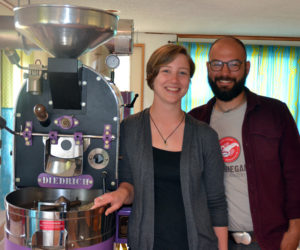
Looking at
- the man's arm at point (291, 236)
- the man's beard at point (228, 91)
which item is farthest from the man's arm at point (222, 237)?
the man's beard at point (228, 91)

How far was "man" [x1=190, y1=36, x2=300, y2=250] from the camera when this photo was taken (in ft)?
5.52

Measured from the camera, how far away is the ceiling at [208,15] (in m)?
4.29

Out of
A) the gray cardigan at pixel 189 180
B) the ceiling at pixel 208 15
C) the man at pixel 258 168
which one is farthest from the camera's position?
the ceiling at pixel 208 15

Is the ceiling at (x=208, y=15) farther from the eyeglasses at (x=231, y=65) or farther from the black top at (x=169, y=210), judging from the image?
the black top at (x=169, y=210)

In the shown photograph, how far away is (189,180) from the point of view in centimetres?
147

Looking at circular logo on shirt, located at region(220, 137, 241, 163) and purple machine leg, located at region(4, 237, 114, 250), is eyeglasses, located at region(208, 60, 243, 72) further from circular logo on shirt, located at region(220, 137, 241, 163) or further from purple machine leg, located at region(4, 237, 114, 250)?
purple machine leg, located at region(4, 237, 114, 250)

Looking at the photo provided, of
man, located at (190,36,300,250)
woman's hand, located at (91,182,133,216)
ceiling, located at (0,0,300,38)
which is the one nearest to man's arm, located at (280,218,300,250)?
man, located at (190,36,300,250)

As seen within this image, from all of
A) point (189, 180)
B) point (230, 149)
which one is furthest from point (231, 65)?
point (189, 180)

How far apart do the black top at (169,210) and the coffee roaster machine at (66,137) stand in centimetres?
19

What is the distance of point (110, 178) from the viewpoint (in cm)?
157

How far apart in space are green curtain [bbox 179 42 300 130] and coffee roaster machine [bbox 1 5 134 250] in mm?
5358

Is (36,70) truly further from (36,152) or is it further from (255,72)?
(255,72)

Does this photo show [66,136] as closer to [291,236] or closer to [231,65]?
[231,65]

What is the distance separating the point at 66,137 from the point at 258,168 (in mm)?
888
